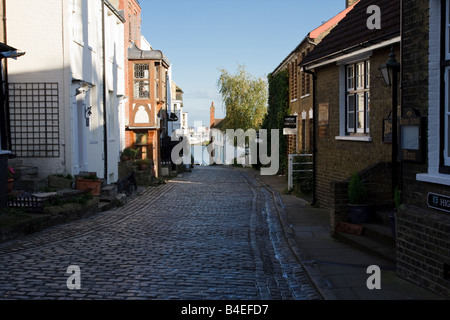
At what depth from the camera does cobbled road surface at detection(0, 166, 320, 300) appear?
21.7 feet

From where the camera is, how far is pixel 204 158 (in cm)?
7212

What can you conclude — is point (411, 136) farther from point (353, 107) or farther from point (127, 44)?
point (127, 44)

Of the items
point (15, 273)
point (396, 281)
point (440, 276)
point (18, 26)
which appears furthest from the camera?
point (18, 26)

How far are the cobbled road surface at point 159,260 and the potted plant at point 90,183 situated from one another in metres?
1.04

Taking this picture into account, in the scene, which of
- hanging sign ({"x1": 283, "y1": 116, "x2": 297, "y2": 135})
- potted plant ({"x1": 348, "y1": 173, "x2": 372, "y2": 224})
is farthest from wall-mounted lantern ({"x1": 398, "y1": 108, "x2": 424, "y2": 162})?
hanging sign ({"x1": 283, "y1": 116, "x2": 297, "y2": 135})

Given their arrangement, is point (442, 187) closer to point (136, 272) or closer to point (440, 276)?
point (440, 276)

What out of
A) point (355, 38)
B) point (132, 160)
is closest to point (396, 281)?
point (355, 38)

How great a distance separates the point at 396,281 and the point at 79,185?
10.2m

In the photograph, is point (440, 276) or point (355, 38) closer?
point (440, 276)

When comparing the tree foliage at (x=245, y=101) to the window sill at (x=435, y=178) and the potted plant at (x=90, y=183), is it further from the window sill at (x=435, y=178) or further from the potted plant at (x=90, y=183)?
the window sill at (x=435, y=178)

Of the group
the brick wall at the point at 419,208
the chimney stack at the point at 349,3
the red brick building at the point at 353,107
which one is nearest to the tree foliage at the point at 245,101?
the chimney stack at the point at 349,3

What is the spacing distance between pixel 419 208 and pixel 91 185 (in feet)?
34.3

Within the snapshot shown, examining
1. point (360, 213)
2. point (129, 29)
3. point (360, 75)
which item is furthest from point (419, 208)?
point (129, 29)
